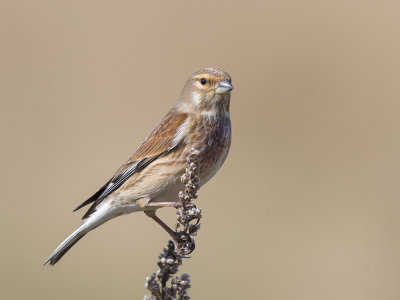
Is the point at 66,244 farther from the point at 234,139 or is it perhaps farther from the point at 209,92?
the point at 234,139

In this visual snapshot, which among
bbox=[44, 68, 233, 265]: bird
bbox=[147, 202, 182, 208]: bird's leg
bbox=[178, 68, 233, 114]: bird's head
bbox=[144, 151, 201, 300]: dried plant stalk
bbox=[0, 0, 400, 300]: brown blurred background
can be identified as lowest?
bbox=[144, 151, 201, 300]: dried plant stalk

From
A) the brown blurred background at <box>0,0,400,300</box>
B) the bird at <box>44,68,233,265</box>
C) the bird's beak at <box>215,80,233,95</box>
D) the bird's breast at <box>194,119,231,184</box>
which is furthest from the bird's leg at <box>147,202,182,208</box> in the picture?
the brown blurred background at <box>0,0,400,300</box>

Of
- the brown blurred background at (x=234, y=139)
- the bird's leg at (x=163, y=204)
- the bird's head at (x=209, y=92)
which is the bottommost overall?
the bird's leg at (x=163, y=204)

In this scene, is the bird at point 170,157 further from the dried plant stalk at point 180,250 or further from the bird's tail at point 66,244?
the dried plant stalk at point 180,250

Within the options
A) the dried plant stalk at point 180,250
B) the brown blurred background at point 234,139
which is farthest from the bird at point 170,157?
the brown blurred background at point 234,139

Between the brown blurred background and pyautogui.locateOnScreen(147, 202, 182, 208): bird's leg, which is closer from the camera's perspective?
pyautogui.locateOnScreen(147, 202, 182, 208): bird's leg

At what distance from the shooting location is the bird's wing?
4.31m

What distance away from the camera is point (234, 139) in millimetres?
8188

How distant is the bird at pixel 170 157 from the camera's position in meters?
4.21

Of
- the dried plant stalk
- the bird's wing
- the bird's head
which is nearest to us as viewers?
the dried plant stalk

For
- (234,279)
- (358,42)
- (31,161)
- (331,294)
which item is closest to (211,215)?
(234,279)

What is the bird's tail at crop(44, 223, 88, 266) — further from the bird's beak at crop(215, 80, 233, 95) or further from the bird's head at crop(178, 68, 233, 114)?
the bird's beak at crop(215, 80, 233, 95)

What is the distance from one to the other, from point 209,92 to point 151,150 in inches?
22.7

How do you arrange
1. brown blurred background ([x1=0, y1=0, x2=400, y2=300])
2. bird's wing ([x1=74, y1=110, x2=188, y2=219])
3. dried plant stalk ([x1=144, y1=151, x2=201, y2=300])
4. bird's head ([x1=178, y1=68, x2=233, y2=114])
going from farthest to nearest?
brown blurred background ([x1=0, y1=0, x2=400, y2=300]) < bird's head ([x1=178, y1=68, x2=233, y2=114]) < bird's wing ([x1=74, y1=110, x2=188, y2=219]) < dried plant stalk ([x1=144, y1=151, x2=201, y2=300])
